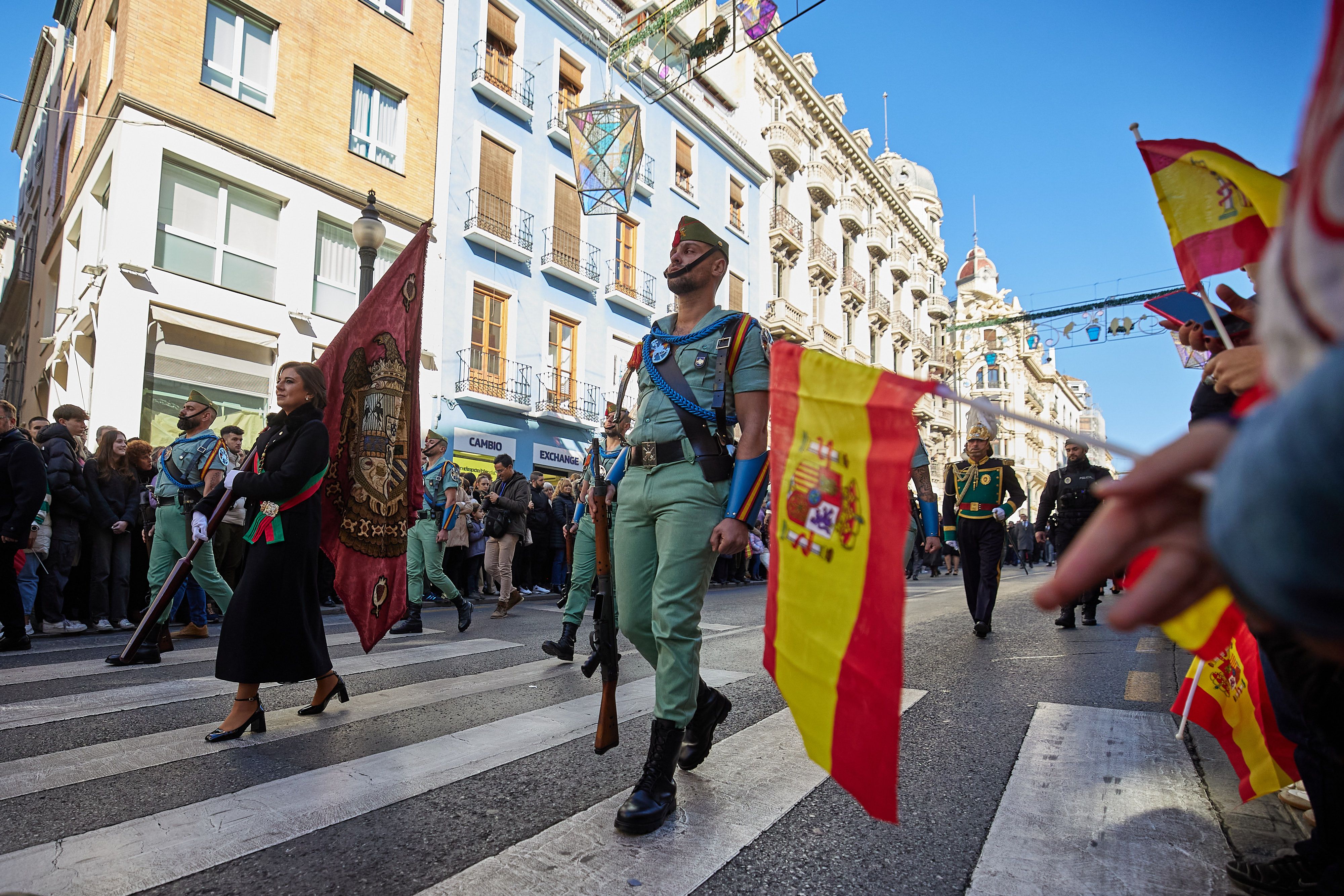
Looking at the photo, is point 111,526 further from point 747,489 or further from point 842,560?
point 842,560

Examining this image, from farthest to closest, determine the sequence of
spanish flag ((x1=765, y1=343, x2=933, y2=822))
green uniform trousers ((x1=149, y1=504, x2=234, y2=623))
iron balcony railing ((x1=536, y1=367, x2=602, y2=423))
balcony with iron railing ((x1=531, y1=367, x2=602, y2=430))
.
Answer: iron balcony railing ((x1=536, y1=367, x2=602, y2=423))
balcony with iron railing ((x1=531, y1=367, x2=602, y2=430))
green uniform trousers ((x1=149, y1=504, x2=234, y2=623))
spanish flag ((x1=765, y1=343, x2=933, y2=822))

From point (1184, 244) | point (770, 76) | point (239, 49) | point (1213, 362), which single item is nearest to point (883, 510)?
point (1213, 362)

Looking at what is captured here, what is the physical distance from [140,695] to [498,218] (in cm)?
1717

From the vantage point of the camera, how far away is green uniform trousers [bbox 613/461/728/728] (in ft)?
9.13

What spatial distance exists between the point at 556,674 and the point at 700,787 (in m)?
2.49

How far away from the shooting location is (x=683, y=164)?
26797mm

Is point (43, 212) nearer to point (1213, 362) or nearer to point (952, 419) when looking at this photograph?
point (1213, 362)

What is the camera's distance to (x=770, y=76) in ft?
106

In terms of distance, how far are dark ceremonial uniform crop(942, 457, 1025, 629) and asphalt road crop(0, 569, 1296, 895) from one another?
2.24 metres

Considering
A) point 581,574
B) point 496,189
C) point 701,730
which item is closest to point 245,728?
point 701,730

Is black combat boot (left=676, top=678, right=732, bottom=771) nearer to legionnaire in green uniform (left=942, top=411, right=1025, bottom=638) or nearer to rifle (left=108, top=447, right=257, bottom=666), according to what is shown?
rifle (left=108, top=447, right=257, bottom=666)

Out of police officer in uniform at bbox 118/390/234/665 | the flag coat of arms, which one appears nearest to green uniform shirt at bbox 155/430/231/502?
police officer in uniform at bbox 118/390/234/665

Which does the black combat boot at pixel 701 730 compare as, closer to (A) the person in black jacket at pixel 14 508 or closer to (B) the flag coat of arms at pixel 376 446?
(B) the flag coat of arms at pixel 376 446

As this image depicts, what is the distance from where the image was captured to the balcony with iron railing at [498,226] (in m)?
19.2
